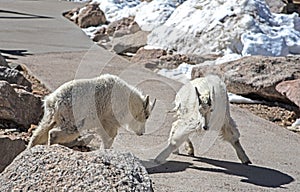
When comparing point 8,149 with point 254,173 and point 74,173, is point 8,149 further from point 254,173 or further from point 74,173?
point 74,173

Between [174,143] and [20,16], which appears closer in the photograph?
[174,143]

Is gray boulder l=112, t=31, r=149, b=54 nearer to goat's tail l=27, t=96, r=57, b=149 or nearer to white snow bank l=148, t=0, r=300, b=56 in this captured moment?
white snow bank l=148, t=0, r=300, b=56

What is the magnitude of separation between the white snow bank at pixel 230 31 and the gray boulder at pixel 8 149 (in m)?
9.25

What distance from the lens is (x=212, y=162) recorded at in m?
8.31

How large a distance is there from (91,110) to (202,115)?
3.84 ft

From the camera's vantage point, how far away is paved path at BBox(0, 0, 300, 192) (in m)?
7.48

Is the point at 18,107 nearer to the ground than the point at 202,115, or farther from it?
nearer to the ground

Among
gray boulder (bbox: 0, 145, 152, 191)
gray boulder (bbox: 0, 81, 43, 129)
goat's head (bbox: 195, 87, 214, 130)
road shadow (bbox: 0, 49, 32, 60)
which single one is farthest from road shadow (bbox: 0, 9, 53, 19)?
gray boulder (bbox: 0, 145, 152, 191)

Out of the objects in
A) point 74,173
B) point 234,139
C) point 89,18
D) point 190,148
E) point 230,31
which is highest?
point 74,173

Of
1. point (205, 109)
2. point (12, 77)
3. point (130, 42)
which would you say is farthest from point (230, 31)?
point (205, 109)

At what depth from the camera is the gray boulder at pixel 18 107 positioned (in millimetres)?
8859

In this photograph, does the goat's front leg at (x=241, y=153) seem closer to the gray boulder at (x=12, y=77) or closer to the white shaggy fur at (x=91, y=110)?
the white shaggy fur at (x=91, y=110)

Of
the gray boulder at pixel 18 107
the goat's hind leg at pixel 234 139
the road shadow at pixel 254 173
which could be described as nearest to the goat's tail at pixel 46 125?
the gray boulder at pixel 18 107

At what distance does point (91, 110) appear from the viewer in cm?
752
